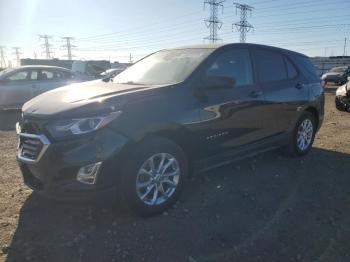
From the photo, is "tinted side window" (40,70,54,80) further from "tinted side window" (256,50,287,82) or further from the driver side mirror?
the driver side mirror

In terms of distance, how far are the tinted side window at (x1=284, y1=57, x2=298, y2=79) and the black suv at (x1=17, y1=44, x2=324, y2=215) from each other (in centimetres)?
20

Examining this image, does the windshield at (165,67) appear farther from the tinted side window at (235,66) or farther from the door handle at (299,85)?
the door handle at (299,85)

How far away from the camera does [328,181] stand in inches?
A: 199

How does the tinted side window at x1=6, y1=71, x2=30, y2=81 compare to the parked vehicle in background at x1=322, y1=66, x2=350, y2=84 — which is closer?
the tinted side window at x1=6, y1=71, x2=30, y2=81

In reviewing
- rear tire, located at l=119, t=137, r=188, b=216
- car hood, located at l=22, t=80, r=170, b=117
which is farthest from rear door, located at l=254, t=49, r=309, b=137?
car hood, located at l=22, t=80, r=170, b=117

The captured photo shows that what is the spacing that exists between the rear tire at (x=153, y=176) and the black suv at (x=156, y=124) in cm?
1

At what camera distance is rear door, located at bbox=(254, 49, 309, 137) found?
5129 mm

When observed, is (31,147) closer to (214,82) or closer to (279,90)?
(214,82)

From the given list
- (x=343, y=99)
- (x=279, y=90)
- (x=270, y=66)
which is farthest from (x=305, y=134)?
(x=343, y=99)

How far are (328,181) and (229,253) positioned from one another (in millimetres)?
2485

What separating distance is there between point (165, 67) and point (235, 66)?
0.91 m

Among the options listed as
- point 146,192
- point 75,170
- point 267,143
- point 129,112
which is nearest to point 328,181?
point 267,143

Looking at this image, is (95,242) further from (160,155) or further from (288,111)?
(288,111)

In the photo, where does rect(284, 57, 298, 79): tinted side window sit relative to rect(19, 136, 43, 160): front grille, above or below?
above
